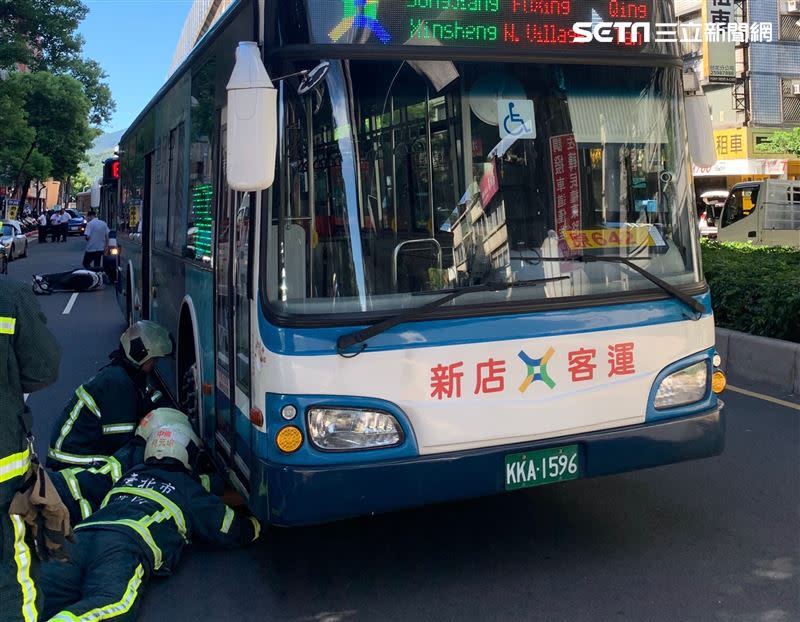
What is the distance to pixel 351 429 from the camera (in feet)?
13.1

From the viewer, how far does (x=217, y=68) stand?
541 cm

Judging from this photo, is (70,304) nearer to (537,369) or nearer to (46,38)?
(537,369)

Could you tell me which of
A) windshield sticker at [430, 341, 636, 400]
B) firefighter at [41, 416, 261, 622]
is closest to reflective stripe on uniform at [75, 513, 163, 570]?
firefighter at [41, 416, 261, 622]

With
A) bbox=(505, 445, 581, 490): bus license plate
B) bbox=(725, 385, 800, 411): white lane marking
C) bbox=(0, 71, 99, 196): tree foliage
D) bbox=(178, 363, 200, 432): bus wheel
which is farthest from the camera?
bbox=(0, 71, 99, 196): tree foliage

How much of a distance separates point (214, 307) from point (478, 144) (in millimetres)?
1907

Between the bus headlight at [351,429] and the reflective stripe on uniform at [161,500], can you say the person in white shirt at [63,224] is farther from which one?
the bus headlight at [351,429]

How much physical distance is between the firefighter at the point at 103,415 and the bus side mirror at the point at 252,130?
2379mm

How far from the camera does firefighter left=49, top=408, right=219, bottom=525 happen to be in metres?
5.02

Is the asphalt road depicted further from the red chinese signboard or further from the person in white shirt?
the person in white shirt

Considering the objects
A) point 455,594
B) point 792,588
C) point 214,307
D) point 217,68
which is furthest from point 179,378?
point 792,588

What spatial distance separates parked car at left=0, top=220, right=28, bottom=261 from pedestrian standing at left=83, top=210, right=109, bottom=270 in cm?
742

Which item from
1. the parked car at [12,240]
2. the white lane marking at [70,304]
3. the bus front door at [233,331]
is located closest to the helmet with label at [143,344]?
the bus front door at [233,331]

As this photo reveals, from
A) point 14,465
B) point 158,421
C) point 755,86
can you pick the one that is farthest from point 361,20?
point 755,86

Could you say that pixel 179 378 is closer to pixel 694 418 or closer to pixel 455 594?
pixel 455 594
